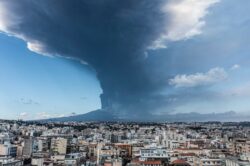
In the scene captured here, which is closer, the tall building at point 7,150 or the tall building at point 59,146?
the tall building at point 7,150

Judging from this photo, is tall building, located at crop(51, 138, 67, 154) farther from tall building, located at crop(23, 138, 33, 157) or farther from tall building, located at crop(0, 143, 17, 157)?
tall building, located at crop(0, 143, 17, 157)

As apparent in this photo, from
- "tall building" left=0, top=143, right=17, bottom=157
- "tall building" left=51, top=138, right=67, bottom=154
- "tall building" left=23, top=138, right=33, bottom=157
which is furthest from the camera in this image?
"tall building" left=51, top=138, right=67, bottom=154

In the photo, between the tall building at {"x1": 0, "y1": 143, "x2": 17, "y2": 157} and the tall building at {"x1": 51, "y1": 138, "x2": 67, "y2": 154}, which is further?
the tall building at {"x1": 51, "y1": 138, "x2": 67, "y2": 154}

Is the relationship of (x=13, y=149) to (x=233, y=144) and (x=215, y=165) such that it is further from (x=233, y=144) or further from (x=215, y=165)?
(x=233, y=144)

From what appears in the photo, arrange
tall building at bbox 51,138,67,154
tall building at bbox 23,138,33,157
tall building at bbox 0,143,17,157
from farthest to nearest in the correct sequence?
1. tall building at bbox 51,138,67,154
2. tall building at bbox 23,138,33,157
3. tall building at bbox 0,143,17,157

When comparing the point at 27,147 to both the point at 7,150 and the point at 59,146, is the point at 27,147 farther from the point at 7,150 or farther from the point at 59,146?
the point at 59,146

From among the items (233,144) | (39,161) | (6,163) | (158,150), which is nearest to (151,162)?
(158,150)

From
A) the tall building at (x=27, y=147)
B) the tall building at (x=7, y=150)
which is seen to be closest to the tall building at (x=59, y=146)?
the tall building at (x=27, y=147)

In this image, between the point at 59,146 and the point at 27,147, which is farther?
the point at 59,146

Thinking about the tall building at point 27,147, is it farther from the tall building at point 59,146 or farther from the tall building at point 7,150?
the tall building at point 59,146

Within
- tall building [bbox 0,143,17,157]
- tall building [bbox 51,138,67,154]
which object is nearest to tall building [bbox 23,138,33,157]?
tall building [bbox 0,143,17,157]

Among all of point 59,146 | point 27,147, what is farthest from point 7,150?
point 59,146
